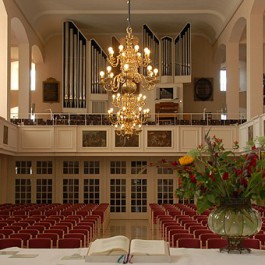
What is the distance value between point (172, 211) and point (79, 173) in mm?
7948

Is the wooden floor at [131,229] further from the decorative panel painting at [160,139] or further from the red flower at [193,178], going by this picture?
the red flower at [193,178]

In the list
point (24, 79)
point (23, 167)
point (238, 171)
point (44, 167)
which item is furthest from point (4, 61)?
point (238, 171)

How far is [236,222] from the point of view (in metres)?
3.82

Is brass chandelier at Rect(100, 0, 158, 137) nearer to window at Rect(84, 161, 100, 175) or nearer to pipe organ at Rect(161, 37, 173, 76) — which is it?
window at Rect(84, 161, 100, 175)

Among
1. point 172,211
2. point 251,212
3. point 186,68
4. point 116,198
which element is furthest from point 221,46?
point 251,212

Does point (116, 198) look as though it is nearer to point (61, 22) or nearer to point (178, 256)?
point (61, 22)

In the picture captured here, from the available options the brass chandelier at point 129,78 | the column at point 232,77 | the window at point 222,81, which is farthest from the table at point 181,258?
the window at point 222,81

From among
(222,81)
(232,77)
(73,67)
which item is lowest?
(232,77)

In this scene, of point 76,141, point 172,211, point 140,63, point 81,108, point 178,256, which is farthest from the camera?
point 81,108

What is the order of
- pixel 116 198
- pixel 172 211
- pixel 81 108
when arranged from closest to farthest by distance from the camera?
pixel 172 211 → pixel 116 198 → pixel 81 108

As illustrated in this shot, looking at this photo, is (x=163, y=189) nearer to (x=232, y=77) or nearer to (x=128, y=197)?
(x=128, y=197)

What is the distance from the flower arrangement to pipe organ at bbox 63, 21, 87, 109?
22650 mm

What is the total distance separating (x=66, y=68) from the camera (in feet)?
87.2

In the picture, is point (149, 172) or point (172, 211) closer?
point (172, 211)
